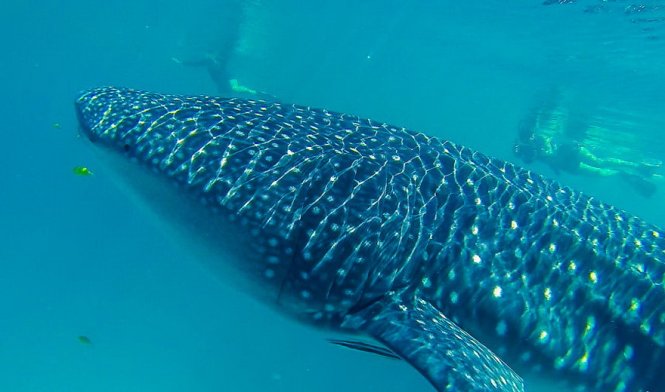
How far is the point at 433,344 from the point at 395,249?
99 centimetres

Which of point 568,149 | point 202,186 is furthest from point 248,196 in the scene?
point 568,149

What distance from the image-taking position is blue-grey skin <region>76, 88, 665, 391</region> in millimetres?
4234

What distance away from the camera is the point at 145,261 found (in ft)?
135

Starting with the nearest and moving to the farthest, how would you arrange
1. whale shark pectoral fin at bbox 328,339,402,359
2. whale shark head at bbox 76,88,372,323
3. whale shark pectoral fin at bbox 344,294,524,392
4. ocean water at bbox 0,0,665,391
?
whale shark pectoral fin at bbox 344,294,524,392 < whale shark pectoral fin at bbox 328,339,402,359 < whale shark head at bbox 76,88,372,323 < ocean water at bbox 0,0,665,391

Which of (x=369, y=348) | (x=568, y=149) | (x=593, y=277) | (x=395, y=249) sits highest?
(x=568, y=149)

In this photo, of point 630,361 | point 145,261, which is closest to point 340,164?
point 630,361

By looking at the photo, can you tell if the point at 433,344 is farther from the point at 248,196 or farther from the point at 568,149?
the point at 568,149

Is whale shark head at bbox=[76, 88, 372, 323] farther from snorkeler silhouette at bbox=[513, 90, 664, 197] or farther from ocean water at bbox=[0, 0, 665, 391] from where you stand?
snorkeler silhouette at bbox=[513, 90, 664, 197]

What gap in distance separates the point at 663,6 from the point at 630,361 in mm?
20294

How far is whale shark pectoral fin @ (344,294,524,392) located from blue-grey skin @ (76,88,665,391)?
0.02m

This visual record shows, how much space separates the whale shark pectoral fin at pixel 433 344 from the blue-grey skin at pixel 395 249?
0.7 inches

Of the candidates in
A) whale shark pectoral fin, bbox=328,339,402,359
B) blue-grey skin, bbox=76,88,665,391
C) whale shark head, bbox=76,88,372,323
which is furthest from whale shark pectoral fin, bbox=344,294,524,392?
whale shark head, bbox=76,88,372,323

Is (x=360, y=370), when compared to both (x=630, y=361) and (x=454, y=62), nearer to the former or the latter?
(x=630, y=361)

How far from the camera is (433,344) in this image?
3643 mm
